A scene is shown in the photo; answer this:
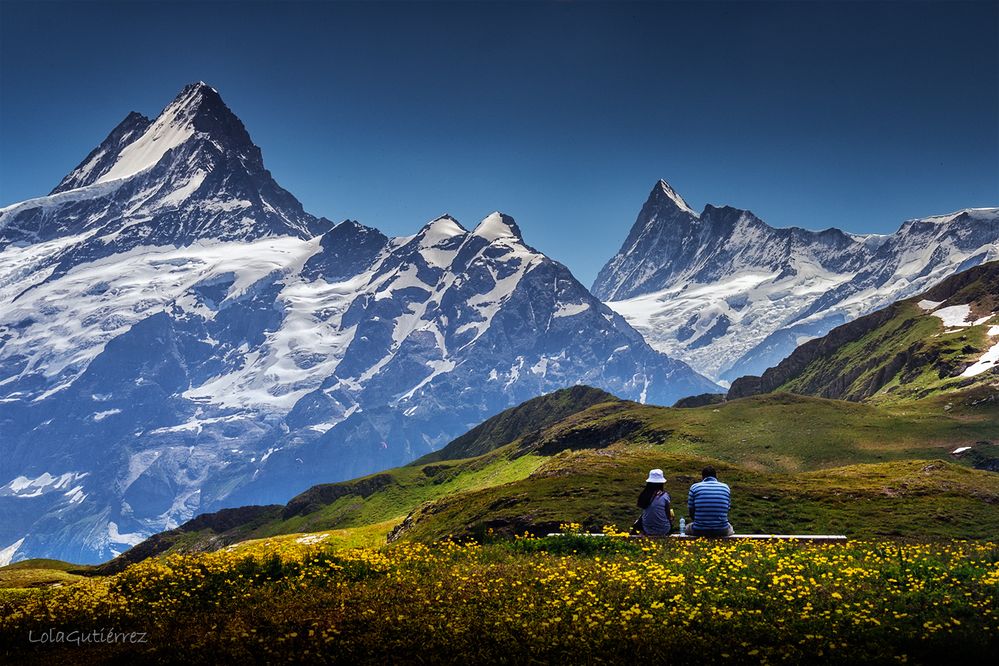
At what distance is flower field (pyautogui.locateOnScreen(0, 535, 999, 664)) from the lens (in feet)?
67.0

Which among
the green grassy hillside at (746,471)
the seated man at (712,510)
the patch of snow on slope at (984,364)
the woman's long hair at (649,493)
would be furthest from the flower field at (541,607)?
the patch of snow on slope at (984,364)

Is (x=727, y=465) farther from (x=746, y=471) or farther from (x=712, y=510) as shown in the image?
(x=712, y=510)

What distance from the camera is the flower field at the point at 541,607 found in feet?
67.0

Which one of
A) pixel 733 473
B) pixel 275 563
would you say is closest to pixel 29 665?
pixel 275 563

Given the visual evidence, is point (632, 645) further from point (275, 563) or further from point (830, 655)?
point (275, 563)

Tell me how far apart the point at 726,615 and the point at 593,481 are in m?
47.3

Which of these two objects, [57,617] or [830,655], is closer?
[830,655]

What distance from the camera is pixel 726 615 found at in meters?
21.6

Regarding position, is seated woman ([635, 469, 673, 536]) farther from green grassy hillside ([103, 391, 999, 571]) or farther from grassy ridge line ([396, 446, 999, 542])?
green grassy hillside ([103, 391, 999, 571])

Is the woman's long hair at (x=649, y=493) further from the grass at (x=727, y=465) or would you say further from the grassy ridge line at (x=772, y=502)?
the grass at (x=727, y=465)

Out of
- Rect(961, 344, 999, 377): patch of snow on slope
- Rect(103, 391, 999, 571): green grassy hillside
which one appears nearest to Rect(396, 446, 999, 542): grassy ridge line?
Rect(103, 391, 999, 571): green grassy hillside

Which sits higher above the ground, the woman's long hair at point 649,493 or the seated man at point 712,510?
the woman's long hair at point 649,493

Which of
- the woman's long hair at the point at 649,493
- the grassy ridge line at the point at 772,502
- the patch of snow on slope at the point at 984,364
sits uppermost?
the patch of snow on slope at the point at 984,364

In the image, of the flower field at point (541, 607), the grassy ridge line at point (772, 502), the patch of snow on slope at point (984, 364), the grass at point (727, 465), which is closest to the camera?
the flower field at point (541, 607)
